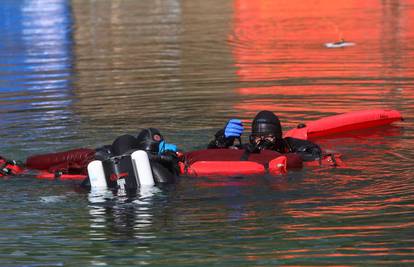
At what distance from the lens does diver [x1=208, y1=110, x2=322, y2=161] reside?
11938 mm

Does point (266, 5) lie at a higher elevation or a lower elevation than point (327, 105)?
higher

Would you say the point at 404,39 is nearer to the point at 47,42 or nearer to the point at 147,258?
the point at 47,42

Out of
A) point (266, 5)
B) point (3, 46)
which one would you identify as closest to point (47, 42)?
point (3, 46)

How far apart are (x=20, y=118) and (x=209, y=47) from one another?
965 centimetres

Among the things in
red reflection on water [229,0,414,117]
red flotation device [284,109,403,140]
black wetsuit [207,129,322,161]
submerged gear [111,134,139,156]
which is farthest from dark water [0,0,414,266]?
submerged gear [111,134,139,156]

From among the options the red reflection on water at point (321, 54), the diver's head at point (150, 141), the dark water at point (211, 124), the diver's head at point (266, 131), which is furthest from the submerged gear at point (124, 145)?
the red reflection on water at point (321, 54)

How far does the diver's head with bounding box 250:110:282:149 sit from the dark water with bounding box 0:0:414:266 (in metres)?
0.78

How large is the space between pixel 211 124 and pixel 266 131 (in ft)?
9.96

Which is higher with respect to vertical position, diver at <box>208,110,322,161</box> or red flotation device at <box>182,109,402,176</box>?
diver at <box>208,110,322,161</box>

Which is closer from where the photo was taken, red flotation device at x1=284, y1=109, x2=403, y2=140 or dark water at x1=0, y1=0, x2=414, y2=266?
dark water at x1=0, y1=0, x2=414, y2=266

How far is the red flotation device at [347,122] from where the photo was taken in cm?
1380

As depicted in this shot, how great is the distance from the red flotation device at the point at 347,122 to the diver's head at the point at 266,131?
1.49 meters

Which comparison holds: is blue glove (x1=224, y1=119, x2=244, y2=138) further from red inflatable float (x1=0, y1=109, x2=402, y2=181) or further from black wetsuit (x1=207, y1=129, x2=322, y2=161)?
red inflatable float (x1=0, y1=109, x2=402, y2=181)

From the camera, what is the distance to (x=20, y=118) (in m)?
15.9
